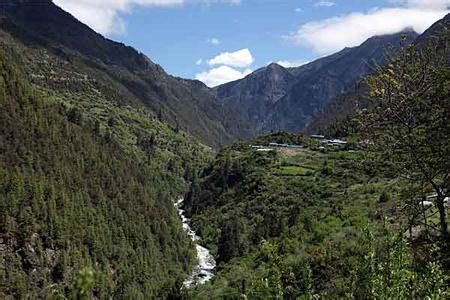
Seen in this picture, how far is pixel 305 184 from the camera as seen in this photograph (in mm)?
155125

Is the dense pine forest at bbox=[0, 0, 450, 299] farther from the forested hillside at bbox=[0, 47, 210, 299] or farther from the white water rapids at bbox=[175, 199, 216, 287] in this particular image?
the white water rapids at bbox=[175, 199, 216, 287]

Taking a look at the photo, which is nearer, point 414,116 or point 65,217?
point 414,116

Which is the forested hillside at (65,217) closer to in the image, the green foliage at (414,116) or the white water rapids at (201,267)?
the white water rapids at (201,267)

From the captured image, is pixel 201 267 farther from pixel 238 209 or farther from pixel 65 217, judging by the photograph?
pixel 65 217

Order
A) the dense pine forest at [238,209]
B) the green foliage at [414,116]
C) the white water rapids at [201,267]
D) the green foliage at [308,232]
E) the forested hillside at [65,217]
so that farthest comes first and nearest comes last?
1. the white water rapids at [201,267]
2. the forested hillside at [65,217]
3. the dense pine forest at [238,209]
4. the green foliage at [414,116]
5. the green foliage at [308,232]

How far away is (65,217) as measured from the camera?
15225 centimetres

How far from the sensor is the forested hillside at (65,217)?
13312 cm

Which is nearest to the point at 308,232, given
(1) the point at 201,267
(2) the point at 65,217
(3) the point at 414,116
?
(3) the point at 414,116

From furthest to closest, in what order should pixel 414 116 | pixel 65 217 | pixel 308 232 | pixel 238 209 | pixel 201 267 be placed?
pixel 238 209 < pixel 201 267 < pixel 65 217 < pixel 308 232 < pixel 414 116

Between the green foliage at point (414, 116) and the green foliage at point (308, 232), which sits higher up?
the green foliage at point (414, 116)

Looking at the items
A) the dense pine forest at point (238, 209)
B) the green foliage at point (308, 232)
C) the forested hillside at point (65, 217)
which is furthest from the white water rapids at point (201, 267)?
the green foliage at point (308, 232)

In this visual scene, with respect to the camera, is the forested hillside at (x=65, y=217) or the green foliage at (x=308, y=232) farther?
the forested hillside at (x=65, y=217)

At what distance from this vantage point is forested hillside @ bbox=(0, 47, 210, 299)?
437 feet

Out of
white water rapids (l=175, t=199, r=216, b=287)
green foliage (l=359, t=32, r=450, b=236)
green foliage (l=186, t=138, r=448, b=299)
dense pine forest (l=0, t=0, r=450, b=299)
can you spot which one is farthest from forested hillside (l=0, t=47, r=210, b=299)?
green foliage (l=359, t=32, r=450, b=236)
